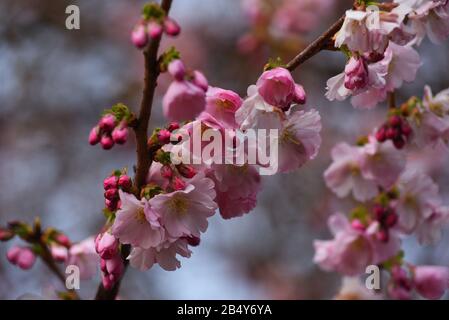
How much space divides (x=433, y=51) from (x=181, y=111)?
385 cm

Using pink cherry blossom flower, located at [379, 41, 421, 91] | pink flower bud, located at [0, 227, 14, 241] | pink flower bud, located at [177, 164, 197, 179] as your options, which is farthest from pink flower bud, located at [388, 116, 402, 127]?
pink flower bud, located at [0, 227, 14, 241]

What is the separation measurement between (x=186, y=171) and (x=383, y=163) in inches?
36.9

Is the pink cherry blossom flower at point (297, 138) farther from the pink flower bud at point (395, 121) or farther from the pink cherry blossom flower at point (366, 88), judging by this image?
the pink flower bud at point (395, 121)

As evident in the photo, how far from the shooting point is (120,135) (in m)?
1.65

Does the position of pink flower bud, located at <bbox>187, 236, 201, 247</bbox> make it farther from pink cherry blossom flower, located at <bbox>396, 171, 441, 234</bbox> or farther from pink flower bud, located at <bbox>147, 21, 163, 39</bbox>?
pink cherry blossom flower, located at <bbox>396, 171, 441, 234</bbox>

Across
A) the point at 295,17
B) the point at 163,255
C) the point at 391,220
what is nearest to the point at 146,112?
the point at 163,255

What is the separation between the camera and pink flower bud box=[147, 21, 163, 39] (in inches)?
58.9

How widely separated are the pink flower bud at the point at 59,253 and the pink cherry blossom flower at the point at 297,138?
0.96 metres

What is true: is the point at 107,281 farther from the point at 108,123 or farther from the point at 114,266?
the point at 108,123

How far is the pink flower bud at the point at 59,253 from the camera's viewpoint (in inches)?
93.1

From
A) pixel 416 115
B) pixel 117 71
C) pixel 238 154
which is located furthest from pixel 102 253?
pixel 117 71

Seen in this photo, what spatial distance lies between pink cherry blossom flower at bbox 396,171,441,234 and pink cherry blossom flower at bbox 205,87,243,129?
3.22ft

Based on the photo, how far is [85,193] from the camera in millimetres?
5824
